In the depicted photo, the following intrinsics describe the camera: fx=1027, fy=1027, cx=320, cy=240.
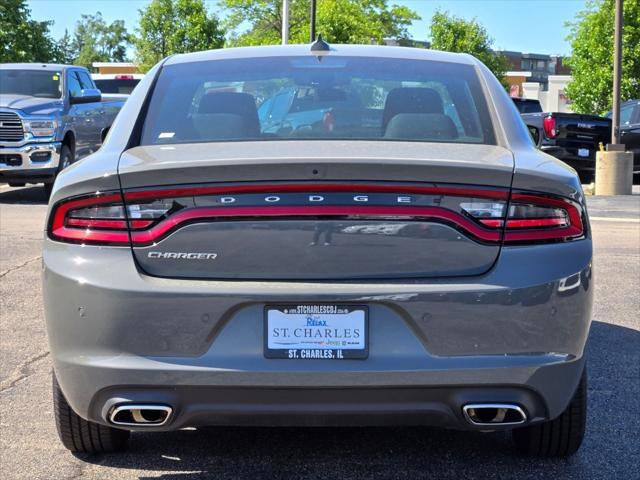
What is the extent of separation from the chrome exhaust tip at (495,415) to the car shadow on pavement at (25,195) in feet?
39.8

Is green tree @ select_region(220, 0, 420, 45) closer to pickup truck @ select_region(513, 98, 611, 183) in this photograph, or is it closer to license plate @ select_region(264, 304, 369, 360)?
pickup truck @ select_region(513, 98, 611, 183)

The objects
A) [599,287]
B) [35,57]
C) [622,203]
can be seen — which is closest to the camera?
[599,287]

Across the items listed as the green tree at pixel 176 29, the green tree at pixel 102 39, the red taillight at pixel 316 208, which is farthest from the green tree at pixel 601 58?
the green tree at pixel 102 39

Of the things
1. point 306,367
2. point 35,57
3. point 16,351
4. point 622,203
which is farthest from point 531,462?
point 35,57

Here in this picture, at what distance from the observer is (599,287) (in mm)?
8086

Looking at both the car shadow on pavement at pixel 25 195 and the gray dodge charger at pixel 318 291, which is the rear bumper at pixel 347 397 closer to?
the gray dodge charger at pixel 318 291

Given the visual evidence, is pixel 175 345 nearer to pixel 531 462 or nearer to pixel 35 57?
pixel 531 462

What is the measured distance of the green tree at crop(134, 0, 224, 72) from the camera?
172 ft

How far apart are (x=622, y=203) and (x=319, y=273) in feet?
42.1

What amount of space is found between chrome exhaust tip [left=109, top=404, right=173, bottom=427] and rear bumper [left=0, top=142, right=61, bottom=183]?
11.4 meters

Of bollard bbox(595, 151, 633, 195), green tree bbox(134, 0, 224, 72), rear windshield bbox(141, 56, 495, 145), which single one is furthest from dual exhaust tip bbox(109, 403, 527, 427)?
green tree bbox(134, 0, 224, 72)

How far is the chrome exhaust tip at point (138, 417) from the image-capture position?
347cm

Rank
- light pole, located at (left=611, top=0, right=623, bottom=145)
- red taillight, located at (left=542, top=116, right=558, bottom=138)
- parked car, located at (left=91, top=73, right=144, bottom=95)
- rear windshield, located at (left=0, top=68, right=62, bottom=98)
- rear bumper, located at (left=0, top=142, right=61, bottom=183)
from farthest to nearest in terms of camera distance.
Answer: parked car, located at (left=91, top=73, right=144, bottom=95)
red taillight, located at (left=542, top=116, right=558, bottom=138)
light pole, located at (left=611, top=0, right=623, bottom=145)
rear windshield, located at (left=0, top=68, right=62, bottom=98)
rear bumper, located at (left=0, top=142, right=61, bottom=183)

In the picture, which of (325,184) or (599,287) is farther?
(599,287)
